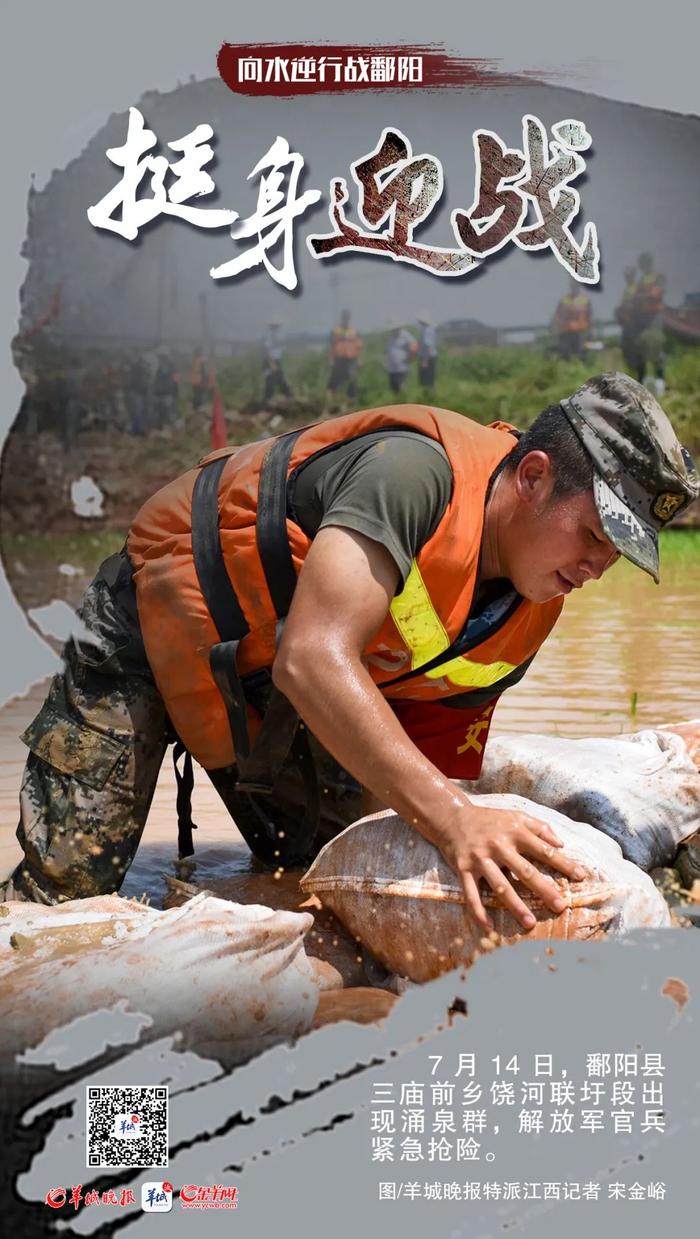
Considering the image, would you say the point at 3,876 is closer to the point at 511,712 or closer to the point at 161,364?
the point at 511,712

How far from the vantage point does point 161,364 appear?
14.5 meters

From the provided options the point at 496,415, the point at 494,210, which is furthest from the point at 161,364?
the point at 494,210

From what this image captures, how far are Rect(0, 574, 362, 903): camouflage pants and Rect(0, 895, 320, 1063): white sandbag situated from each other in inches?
18.5

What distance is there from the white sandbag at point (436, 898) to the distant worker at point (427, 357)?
13.5m

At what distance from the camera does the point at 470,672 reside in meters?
3.08

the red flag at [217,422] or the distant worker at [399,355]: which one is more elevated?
the distant worker at [399,355]

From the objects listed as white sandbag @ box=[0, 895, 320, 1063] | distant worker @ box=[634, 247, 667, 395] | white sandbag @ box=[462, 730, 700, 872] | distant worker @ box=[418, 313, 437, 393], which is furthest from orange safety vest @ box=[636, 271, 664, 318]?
white sandbag @ box=[0, 895, 320, 1063]

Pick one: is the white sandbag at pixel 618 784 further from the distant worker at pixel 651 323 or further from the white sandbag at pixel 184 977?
the distant worker at pixel 651 323

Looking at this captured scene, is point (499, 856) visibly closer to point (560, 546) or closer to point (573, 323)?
point (560, 546)

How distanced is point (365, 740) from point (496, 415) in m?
14.0

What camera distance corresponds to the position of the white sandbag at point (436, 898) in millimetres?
2555

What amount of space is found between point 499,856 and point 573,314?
14346 mm

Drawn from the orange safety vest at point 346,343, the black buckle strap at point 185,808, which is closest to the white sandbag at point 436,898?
the black buckle strap at point 185,808

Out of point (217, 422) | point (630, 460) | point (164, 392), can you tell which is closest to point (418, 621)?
point (630, 460)
